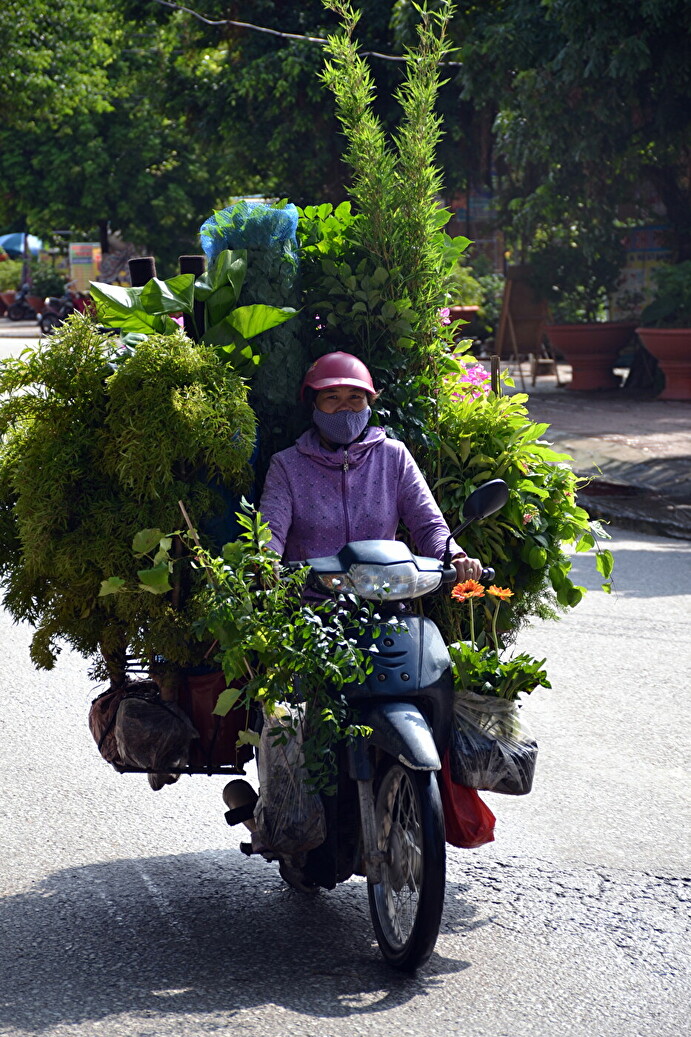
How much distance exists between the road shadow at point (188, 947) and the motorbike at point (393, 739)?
0.19 metres

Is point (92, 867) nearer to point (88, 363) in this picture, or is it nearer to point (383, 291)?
point (88, 363)

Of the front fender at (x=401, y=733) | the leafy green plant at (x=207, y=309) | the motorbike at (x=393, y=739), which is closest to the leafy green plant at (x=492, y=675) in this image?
the motorbike at (x=393, y=739)

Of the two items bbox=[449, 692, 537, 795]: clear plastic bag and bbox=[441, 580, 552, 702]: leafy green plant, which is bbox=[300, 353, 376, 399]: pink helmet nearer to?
bbox=[441, 580, 552, 702]: leafy green plant

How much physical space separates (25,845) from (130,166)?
1442 inches

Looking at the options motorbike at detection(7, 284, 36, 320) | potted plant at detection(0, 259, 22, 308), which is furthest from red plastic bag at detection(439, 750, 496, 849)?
potted plant at detection(0, 259, 22, 308)

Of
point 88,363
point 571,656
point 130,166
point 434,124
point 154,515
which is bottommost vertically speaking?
point 571,656

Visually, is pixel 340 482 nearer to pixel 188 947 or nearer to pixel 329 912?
pixel 329 912

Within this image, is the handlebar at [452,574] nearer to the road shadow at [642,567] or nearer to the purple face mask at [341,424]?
the purple face mask at [341,424]

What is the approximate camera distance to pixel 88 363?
4090 millimetres

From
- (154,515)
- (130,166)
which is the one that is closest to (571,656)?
(154,515)

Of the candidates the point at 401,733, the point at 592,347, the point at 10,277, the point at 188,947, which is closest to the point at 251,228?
the point at 401,733

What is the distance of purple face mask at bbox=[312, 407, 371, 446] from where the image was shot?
167 inches

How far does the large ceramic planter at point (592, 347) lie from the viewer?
66.3 feet

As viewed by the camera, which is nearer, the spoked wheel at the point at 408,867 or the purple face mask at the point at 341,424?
the spoked wheel at the point at 408,867
